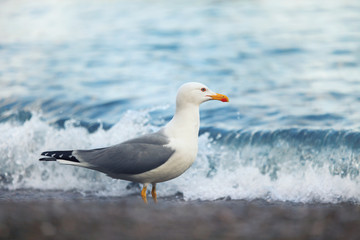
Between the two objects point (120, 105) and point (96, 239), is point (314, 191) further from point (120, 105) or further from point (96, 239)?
point (120, 105)

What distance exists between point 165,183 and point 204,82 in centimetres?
492

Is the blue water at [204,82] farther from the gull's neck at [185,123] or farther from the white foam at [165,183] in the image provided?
the gull's neck at [185,123]

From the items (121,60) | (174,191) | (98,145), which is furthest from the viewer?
(121,60)

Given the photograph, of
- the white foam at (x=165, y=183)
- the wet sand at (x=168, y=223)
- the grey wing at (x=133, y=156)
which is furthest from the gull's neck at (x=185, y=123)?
the wet sand at (x=168, y=223)

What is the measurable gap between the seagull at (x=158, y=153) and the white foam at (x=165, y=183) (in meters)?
1.13

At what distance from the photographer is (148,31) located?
55.4ft

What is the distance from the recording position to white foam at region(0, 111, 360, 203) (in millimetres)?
7137

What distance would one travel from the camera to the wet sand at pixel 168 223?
14.0ft

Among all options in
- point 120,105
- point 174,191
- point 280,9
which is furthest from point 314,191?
point 280,9

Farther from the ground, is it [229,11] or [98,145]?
[229,11]

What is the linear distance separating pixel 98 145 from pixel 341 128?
3564mm

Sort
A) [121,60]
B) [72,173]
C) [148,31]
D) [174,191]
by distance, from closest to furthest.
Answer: [174,191] < [72,173] < [121,60] < [148,31]

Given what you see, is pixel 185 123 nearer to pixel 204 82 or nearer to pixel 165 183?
pixel 165 183

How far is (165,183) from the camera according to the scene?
7.56m
